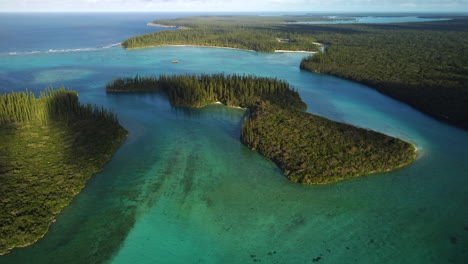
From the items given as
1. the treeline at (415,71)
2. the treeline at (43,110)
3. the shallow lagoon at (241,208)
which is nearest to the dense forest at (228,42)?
the treeline at (415,71)

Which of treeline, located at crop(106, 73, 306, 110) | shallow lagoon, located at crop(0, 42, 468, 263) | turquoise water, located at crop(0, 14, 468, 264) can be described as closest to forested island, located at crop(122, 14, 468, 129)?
shallow lagoon, located at crop(0, 42, 468, 263)

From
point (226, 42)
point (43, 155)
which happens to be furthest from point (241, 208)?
point (226, 42)

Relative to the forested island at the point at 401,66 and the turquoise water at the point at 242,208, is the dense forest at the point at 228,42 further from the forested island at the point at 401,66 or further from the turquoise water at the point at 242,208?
the turquoise water at the point at 242,208

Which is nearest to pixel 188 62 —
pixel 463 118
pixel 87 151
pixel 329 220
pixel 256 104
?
pixel 256 104

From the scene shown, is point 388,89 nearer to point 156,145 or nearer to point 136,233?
point 156,145

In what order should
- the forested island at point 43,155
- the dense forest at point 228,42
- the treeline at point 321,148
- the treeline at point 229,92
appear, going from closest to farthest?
1. the forested island at point 43,155
2. the treeline at point 321,148
3. the treeline at point 229,92
4. the dense forest at point 228,42

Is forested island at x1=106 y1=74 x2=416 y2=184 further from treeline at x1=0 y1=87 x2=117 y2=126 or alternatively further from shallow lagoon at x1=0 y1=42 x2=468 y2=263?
treeline at x1=0 y1=87 x2=117 y2=126
